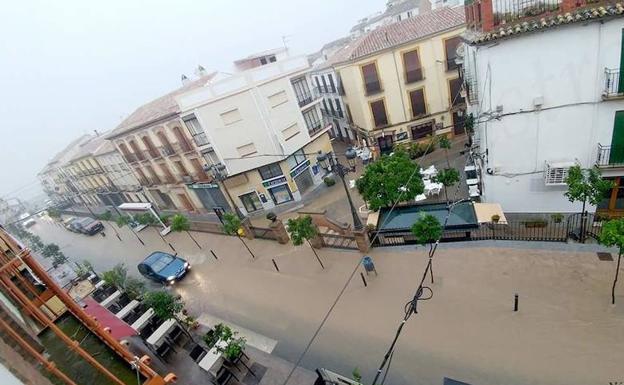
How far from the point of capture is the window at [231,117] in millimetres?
21781

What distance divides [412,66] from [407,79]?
1002mm

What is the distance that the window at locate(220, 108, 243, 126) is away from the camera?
21.8m

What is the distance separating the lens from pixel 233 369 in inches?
437

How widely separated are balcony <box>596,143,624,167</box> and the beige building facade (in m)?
11.2

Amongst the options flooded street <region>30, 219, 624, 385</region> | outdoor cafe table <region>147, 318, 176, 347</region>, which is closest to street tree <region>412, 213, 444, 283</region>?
flooded street <region>30, 219, 624, 385</region>

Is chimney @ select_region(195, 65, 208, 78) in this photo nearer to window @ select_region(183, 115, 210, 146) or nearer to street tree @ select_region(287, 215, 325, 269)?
window @ select_region(183, 115, 210, 146)

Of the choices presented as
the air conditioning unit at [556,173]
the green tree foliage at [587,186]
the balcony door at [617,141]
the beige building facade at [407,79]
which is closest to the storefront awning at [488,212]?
the air conditioning unit at [556,173]

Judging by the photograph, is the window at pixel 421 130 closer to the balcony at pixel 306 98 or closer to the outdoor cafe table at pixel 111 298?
the balcony at pixel 306 98

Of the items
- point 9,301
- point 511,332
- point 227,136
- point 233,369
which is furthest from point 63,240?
point 511,332

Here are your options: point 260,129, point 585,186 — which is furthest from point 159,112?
point 585,186

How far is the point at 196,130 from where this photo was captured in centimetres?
2231

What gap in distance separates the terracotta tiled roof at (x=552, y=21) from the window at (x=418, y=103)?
1331 centimetres

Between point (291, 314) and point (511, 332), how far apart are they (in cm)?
800

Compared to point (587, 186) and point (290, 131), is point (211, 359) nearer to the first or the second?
point (587, 186)
